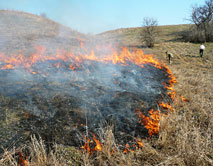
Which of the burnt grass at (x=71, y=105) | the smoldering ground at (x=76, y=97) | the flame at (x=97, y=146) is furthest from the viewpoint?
the smoldering ground at (x=76, y=97)

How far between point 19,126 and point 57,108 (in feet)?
2.89

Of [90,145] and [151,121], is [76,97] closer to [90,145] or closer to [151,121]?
[90,145]

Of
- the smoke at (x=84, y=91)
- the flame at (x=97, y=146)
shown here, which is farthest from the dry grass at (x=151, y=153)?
→ the smoke at (x=84, y=91)

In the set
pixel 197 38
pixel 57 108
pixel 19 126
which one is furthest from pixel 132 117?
pixel 197 38

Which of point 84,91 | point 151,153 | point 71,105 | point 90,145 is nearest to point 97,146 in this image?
point 90,145

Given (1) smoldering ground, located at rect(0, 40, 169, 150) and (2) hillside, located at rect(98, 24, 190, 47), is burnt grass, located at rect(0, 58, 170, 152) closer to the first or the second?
(1) smoldering ground, located at rect(0, 40, 169, 150)

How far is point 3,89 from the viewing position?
397cm

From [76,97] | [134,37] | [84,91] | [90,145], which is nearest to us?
[90,145]

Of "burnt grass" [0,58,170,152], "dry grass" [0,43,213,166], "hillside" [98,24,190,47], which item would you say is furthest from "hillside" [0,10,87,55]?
"dry grass" [0,43,213,166]

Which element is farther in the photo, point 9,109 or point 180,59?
point 180,59

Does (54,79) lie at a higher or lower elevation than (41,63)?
lower

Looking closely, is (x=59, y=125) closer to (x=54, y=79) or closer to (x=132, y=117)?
(x=132, y=117)

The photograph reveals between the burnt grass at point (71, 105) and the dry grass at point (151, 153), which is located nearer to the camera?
the dry grass at point (151, 153)

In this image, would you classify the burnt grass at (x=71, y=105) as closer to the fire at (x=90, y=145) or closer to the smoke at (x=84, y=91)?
the smoke at (x=84, y=91)
